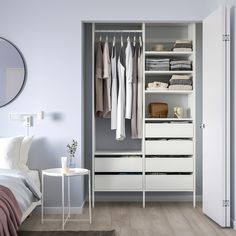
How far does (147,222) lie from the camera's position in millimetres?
4395

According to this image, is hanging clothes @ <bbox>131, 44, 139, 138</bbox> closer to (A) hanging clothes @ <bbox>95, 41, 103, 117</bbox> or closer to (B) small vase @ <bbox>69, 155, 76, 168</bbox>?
(A) hanging clothes @ <bbox>95, 41, 103, 117</bbox>

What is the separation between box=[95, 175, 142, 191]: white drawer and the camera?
517 cm

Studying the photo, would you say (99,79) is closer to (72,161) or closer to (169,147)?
(72,161)

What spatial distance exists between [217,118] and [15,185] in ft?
6.66

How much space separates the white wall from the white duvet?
2.52 feet

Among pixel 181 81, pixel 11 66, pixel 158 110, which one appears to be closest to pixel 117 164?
pixel 158 110

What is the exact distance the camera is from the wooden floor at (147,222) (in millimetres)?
4047

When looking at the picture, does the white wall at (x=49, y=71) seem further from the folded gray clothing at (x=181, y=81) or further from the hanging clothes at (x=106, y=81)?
the folded gray clothing at (x=181, y=81)

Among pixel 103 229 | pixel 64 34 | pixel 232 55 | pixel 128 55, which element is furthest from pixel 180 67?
pixel 103 229

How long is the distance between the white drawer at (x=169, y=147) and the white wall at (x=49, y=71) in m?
0.84

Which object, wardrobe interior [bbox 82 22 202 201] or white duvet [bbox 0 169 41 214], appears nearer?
white duvet [bbox 0 169 41 214]

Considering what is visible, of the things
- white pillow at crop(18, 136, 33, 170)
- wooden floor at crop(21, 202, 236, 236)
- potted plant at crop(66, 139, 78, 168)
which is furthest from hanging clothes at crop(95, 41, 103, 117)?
wooden floor at crop(21, 202, 236, 236)

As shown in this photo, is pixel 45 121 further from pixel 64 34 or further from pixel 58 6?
pixel 58 6

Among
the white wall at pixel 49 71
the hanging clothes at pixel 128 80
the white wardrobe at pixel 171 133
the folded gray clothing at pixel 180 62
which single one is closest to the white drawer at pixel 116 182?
the white wardrobe at pixel 171 133
